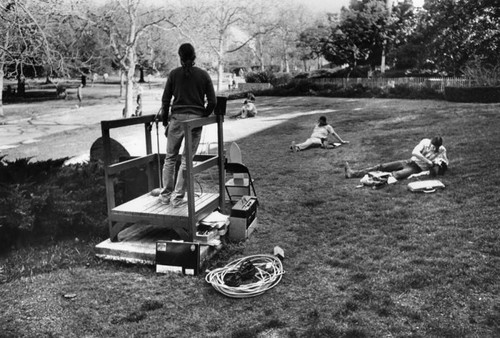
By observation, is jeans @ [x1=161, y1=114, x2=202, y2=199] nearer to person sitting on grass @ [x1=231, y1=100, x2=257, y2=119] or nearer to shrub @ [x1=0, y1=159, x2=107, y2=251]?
shrub @ [x1=0, y1=159, x2=107, y2=251]

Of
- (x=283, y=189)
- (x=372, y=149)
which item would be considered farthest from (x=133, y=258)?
(x=372, y=149)

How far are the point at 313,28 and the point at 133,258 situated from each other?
1722 inches

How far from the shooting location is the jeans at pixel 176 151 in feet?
21.5

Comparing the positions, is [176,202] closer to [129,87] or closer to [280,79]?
[129,87]

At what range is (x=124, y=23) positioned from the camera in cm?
3553

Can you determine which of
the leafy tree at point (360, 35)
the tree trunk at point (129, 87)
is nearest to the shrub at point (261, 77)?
the leafy tree at point (360, 35)

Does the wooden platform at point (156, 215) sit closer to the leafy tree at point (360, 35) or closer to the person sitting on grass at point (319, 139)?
the person sitting on grass at point (319, 139)

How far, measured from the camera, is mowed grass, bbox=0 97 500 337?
15.7 ft

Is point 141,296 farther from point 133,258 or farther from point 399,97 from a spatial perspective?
point 399,97

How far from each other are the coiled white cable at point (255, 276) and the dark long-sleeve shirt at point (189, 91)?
2.06m

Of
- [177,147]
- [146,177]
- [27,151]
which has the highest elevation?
[177,147]

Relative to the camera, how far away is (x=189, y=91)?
645 cm

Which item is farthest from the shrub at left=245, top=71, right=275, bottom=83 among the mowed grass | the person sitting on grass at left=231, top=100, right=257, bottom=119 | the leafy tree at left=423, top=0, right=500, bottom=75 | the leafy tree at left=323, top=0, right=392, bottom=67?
the mowed grass

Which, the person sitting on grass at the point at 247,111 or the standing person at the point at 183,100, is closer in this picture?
the standing person at the point at 183,100
